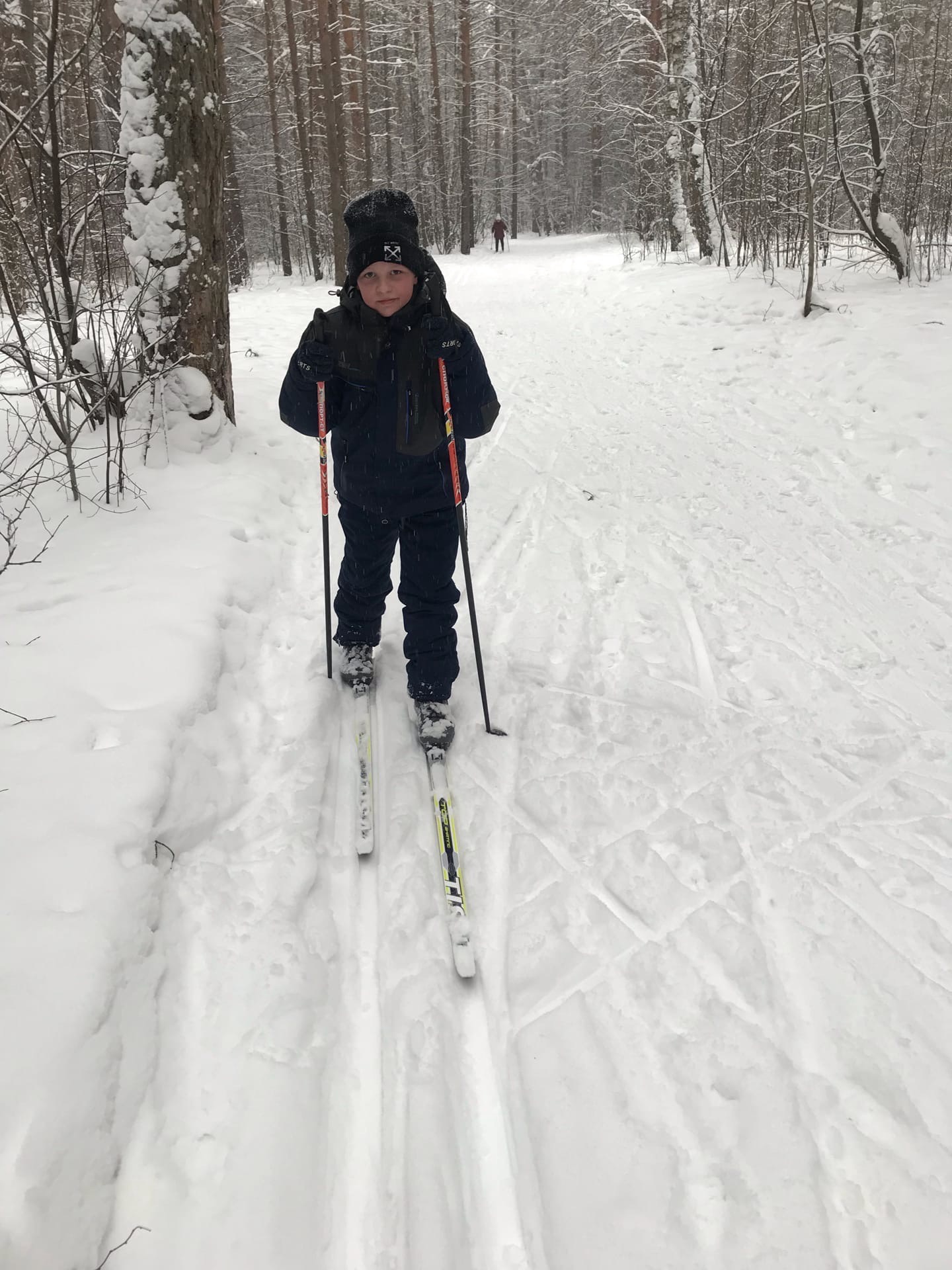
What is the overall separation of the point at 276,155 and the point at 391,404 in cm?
1997

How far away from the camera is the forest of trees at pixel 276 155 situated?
4219 millimetres

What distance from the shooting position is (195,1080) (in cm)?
171

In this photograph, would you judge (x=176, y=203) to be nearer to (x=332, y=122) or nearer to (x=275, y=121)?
(x=332, y=122)

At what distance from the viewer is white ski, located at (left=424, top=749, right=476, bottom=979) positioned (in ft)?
6.67

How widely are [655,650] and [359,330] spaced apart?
1.98 meters

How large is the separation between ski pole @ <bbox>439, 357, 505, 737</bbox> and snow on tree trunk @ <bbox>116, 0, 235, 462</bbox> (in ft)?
8.87

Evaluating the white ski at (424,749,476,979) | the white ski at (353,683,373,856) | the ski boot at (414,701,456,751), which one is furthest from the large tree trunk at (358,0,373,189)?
the white ski at (424,749,476,979)

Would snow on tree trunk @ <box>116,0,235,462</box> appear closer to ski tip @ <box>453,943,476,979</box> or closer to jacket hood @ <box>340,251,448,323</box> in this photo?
jacket hood @ <box>340,251,448,323</box>

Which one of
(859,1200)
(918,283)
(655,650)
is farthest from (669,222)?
(859,1200)

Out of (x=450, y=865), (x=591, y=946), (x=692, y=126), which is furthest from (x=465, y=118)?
(x=591, y=946)

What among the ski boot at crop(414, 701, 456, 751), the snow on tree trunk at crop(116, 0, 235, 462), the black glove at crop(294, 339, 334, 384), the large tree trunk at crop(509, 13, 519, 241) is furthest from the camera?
the large tree trunk at crop(509, 13, 519, 241)

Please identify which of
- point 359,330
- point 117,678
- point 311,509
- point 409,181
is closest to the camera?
point 359,330

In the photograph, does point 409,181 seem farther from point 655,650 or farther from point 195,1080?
point 195,1080

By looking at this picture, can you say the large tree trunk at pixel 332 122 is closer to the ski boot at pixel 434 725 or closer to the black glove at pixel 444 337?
the black glove at pixel 444 337
